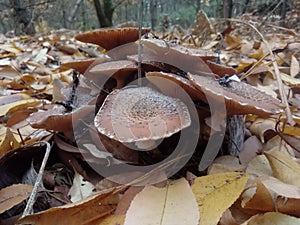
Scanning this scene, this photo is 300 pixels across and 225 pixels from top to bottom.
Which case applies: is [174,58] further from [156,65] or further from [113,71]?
[113,71]

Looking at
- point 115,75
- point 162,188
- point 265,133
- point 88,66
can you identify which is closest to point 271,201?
point 162,188

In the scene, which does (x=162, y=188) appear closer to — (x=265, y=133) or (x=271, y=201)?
(x=271, y=201)

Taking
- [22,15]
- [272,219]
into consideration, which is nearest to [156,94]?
[272,219]

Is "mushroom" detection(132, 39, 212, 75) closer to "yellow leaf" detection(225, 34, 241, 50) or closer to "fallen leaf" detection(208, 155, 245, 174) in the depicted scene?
"fallen leaf" detection(208, 155, 245, 174)

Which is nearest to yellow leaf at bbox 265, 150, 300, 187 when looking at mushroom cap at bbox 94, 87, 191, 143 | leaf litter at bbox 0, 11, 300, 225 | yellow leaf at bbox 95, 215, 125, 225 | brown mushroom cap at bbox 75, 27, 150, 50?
leaf litter at bbox 0, 11, 300, 225

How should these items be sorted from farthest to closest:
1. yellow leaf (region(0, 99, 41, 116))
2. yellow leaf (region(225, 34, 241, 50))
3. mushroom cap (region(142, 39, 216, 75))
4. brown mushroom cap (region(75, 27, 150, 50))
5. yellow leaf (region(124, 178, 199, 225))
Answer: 1. yellow leaf (region(225, 34, 241, 50))
2. yellow leaf (region(0, 99, 41, 116))
3. brown mushroom cap (region(75, 27, 150, 50))
4. mushroom cap (region(142, 39, 216, 75))
5. yellow leaf (region(124, 178, 199, 225))

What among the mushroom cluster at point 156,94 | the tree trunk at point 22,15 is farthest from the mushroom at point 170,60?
the tree trunk at point 22,15
